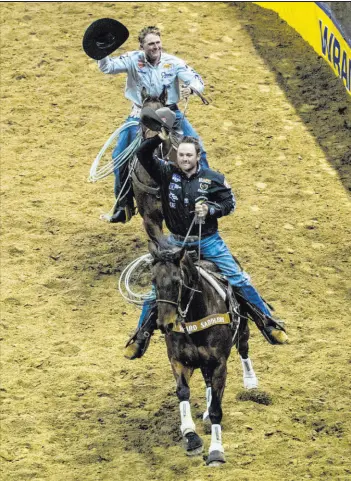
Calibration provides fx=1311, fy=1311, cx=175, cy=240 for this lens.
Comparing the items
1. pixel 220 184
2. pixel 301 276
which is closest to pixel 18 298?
pixel 301 276

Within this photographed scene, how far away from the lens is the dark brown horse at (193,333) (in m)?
10.9

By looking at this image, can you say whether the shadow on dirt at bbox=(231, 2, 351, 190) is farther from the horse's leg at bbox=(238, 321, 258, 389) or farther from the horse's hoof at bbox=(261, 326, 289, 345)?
the horse's hoof at bbox=(261, 326, 289, 345)

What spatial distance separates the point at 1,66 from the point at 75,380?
8435 mm

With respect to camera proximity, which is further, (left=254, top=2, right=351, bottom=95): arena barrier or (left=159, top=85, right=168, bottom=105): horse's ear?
(left=254, top=2, right=351, bottom=95): arena barrier

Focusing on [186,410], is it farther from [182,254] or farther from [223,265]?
[182,254]

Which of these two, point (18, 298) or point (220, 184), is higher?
point (220, 184)

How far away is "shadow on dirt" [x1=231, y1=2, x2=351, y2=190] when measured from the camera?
19.0 metres

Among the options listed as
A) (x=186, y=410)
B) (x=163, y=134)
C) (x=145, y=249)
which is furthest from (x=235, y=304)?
(x=145, y=249)

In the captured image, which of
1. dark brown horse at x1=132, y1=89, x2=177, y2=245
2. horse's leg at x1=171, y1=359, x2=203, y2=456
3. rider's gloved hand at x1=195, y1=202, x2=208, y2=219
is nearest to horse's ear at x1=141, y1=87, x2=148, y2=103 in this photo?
dark brown horse at x1=132, y1=89, x2=177, y2=245

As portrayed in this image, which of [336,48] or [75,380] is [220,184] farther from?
[336,48]

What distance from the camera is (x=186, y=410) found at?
12.0 metres

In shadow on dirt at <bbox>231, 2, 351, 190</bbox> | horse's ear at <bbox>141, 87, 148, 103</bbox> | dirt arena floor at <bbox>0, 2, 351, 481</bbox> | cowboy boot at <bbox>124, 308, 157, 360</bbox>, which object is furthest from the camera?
shadow on dirt at <bbox>231, 2, 351, 190</bbox>

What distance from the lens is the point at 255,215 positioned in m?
17.4

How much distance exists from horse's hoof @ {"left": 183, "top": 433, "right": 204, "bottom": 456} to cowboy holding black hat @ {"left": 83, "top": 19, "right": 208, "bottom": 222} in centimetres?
361
